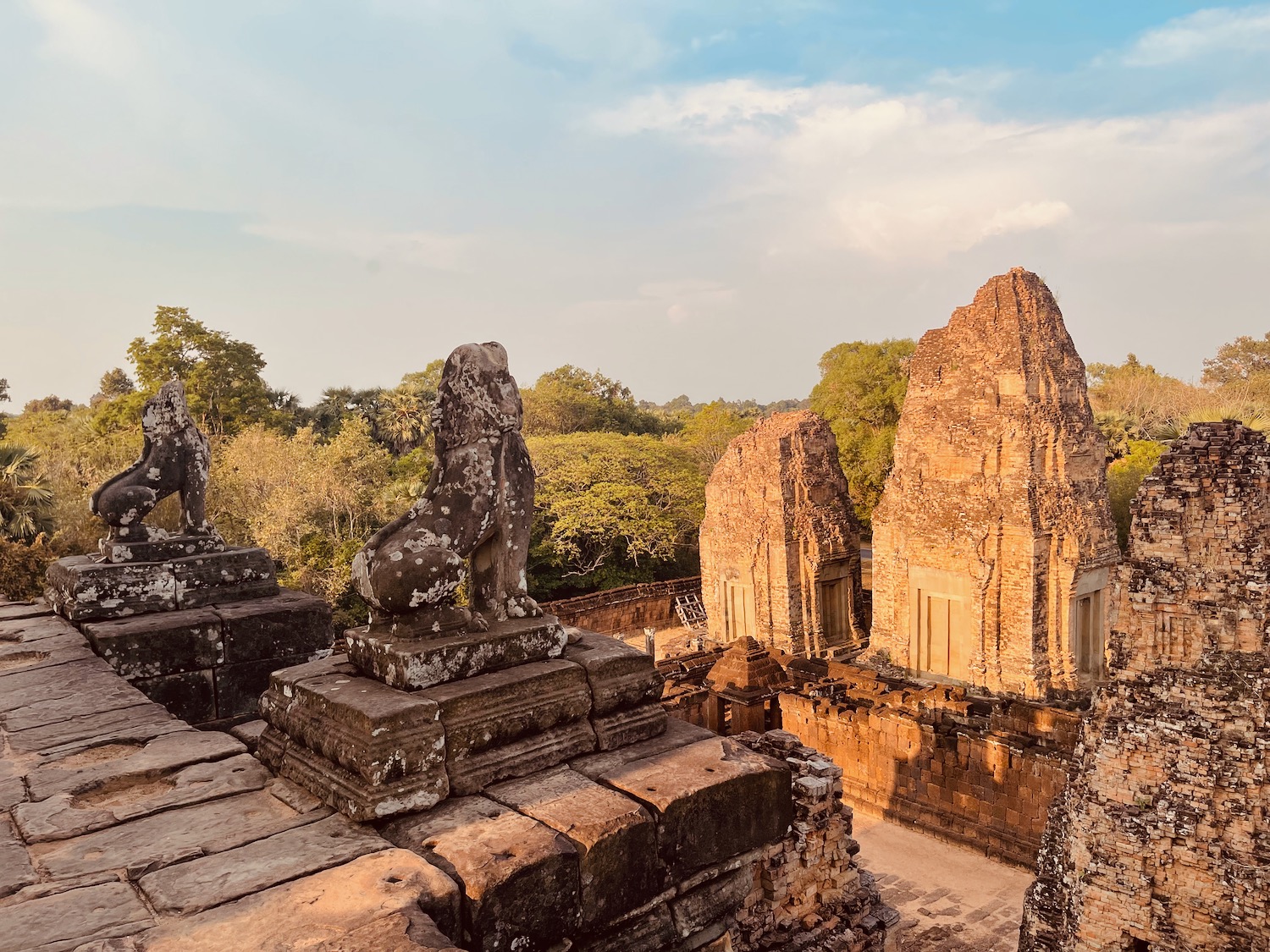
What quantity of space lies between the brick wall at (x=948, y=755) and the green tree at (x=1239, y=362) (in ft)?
114

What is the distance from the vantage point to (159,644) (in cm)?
467

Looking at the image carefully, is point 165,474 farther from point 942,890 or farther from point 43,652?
point 942,890

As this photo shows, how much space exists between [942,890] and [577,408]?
103 ft

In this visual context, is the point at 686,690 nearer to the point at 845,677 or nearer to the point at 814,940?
the point at 845,677

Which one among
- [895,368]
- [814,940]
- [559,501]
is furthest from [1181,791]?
[895,368]

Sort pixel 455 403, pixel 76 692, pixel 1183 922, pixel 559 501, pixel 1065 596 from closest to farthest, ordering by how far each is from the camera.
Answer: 1. pixel 455 403
2. pixel 76 692
3. pixel 1183 922
4. pixel 1065 596
5. pixel 559 501

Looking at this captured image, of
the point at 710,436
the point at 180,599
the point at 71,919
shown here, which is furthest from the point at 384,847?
the point at 710,436

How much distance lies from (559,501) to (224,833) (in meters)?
22.3

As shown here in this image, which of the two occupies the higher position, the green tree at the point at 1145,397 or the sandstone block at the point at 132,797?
the green tree at the point at 1145,397

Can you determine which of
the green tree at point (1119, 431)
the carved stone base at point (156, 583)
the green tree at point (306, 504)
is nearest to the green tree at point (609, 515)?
the green tree at point (306, 504)

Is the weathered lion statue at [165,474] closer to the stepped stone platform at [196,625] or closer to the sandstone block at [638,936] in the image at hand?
the stepped stone platform at [196,625]

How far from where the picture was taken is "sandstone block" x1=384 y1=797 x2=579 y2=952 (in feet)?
7.75

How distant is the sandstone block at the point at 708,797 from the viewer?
2.85m

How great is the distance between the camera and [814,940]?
347 centimetres
